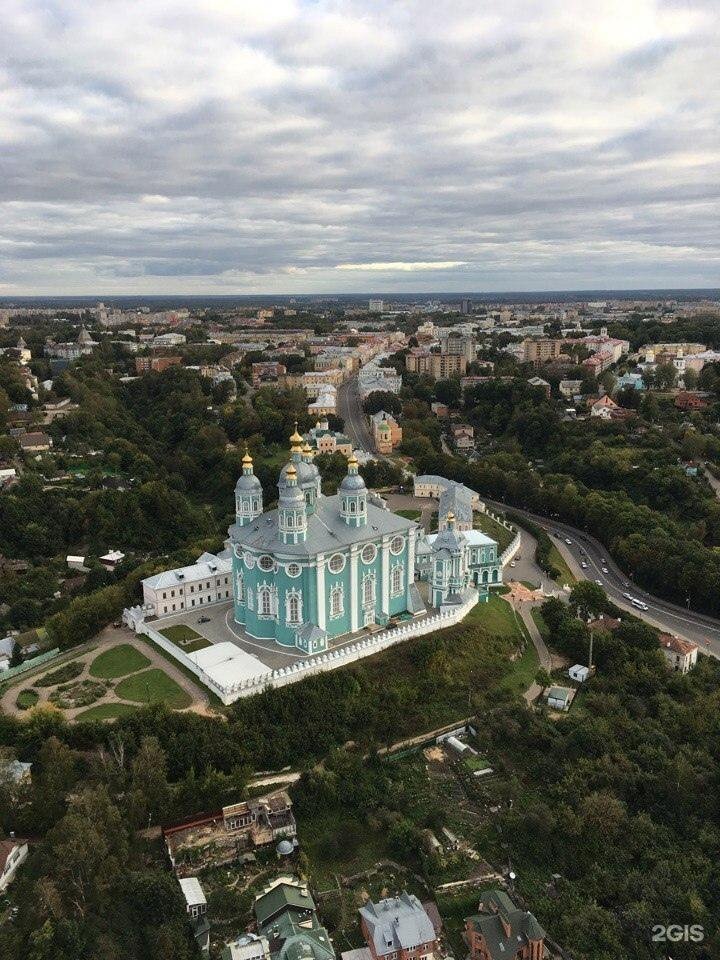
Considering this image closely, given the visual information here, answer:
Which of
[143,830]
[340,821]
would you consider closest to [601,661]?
[340,821]

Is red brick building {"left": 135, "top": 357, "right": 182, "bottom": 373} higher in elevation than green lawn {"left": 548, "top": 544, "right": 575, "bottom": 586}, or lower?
higher

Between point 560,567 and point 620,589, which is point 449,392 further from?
point 620,589

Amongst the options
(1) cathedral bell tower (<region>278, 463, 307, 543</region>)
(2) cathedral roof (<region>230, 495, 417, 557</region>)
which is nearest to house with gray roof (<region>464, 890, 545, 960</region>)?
(2) cathedral roof (<region>230, 495, 417, 557</region>)

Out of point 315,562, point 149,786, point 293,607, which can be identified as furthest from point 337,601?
point 149,786

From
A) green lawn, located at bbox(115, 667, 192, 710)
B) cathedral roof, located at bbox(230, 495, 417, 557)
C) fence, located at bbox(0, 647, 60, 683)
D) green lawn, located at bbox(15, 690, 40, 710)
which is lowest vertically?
fence, located at bbox(0, 647, 60, 683)

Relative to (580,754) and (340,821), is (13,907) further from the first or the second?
(580,754)

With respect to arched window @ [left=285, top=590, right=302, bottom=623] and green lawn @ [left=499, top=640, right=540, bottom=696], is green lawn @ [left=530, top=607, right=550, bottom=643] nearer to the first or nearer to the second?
green lawn @ [left=499, top=640, right=540, bottom=696]

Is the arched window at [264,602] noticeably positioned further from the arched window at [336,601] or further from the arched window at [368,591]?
the arched window at [368,591]
